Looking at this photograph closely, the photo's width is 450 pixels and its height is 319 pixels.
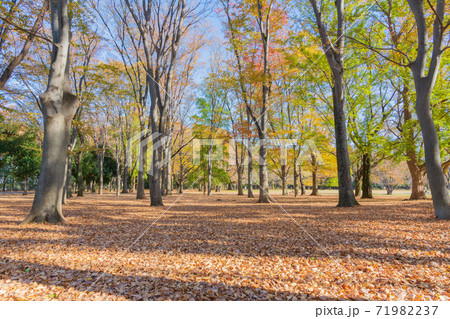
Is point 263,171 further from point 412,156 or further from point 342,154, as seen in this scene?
point 412,156

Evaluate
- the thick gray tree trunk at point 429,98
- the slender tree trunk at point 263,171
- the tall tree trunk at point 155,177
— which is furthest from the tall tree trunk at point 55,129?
the thick gray tree trunk at point 429,98

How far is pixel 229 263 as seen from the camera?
3721mm

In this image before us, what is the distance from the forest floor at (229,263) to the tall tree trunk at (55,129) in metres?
0.74

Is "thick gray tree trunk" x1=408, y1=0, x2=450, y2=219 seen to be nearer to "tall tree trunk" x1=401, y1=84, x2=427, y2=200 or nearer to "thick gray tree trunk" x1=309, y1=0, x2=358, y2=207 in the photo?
"thick gray tree trunk" x1=309, y1=0, x2=358, y2=207

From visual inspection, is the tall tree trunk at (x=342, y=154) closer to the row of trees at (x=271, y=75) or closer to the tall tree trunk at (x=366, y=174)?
the row of trees at (x=271, y=75)

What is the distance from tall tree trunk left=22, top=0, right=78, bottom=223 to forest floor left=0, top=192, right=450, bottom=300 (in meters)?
0.74

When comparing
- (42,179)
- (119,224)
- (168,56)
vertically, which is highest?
(168,56)

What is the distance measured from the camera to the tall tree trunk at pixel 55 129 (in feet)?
21.8

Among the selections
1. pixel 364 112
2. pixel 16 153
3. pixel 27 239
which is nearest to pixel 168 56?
pixel 27 239

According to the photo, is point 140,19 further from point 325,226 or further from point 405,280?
point 405,280

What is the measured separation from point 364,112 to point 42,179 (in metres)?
19.9

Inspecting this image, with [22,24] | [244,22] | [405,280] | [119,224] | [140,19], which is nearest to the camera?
[405,280]

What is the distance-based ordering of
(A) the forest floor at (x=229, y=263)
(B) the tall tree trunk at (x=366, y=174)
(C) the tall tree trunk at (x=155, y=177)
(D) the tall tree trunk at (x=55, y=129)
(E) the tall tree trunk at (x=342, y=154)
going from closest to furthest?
1. (A) the forest floor at (x=229, y=263)
2. (D) the tall tree trunk at (x=55, y=129)
3. (E) the tall tree trunk at (x=342, y=154)
4. (C) the tall tree trunk at (x=155, y=177)
5. (B) the tall tree trunk at (x=366, y=174)

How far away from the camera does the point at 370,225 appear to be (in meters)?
6.27
